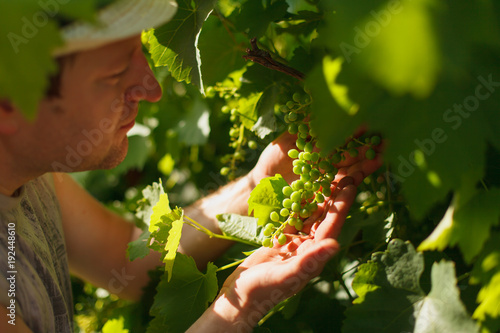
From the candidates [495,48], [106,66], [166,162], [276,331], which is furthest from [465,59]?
[166,162]

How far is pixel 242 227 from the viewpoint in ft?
3.62

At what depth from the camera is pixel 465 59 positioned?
524 millimetres

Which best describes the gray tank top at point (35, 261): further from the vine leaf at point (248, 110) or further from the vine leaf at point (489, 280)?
the vine leaf at point (489, 280)

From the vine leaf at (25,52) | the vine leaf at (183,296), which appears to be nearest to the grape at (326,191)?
the vine leaf at (183,296)

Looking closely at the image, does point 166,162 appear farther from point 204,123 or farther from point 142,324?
point 142,324

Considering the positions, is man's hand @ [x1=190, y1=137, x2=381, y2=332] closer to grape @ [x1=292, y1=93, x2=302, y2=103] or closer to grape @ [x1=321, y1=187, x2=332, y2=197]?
grape @ [x1=321, y1=187, x2=332, y2=197]

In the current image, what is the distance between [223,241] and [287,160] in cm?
35
